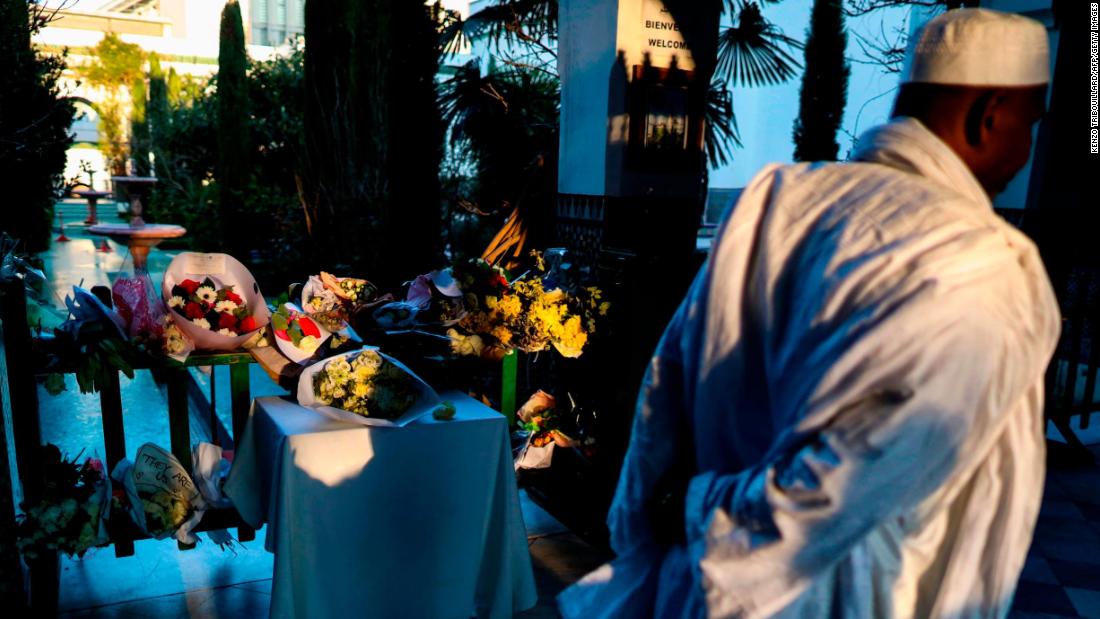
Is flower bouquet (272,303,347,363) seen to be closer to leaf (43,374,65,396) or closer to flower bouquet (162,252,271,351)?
flower bouquet (162,252,271,351)

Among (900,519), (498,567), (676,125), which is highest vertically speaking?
(676,125)

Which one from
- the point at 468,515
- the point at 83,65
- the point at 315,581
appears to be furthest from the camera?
the point at 83,65

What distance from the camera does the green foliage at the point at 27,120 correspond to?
688cm

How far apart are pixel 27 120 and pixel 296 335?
725 cm

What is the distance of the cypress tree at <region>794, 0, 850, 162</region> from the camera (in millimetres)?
12492

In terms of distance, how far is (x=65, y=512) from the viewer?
8.50ft

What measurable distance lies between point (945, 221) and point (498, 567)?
7.04 feet

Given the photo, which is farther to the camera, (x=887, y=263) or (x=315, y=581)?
(x=315, y=581)

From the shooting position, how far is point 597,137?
16.4 ft

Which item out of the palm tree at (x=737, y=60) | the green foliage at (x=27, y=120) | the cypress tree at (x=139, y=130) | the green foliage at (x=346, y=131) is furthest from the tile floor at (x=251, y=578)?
the cypress tree at (x=139, y=130)

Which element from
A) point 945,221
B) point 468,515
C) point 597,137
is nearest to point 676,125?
point 597,137

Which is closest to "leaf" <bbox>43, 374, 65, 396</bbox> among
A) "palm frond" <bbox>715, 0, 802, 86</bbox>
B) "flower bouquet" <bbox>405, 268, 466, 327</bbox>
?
"flower bouquet" <bbox>405, 268, 466, 327</bbox>

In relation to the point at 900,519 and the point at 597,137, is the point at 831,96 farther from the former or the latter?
the point at 900,519

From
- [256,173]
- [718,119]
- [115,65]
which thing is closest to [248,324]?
[718,119]
